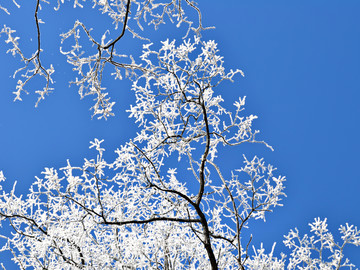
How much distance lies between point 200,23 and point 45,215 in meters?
4.43

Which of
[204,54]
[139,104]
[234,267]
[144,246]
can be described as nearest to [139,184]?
[139,104]

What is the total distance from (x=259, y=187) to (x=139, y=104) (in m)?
1.91

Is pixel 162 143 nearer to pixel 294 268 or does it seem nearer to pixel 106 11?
pixel 106 11

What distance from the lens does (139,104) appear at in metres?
4.45

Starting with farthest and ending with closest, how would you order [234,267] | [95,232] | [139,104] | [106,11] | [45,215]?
[234,267], [95,232], [45,215], [139,104], [106,11]

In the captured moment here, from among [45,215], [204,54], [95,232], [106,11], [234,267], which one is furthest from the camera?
[234,267]

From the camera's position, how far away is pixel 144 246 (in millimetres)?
6062

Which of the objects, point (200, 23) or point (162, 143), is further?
point (162, 143)

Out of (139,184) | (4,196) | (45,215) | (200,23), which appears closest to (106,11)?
(200,23)

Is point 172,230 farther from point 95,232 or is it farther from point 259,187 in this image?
point 259,187

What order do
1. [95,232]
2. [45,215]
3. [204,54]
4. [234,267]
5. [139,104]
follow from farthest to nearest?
[234,267] < [95,232] < [45,215] < [139,104] < [204,54]

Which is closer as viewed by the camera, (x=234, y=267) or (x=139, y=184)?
(x=139, y=184)

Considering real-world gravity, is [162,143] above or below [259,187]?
above

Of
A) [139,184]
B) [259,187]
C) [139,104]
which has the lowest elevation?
[259,187]
